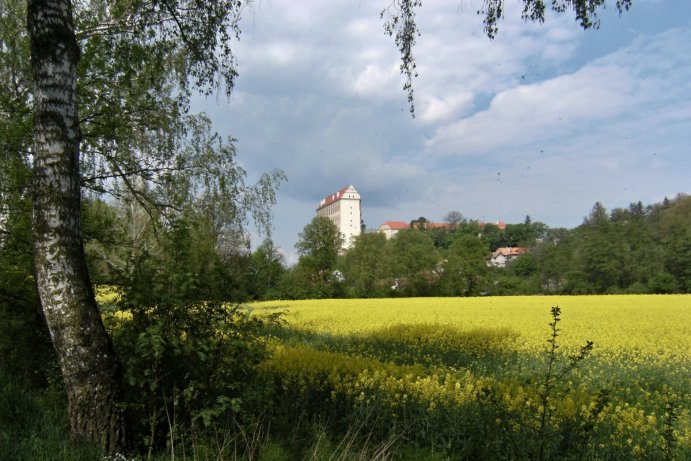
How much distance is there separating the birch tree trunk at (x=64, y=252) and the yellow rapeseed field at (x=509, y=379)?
145 centimetres

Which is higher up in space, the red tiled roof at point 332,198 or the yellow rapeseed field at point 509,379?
the red tiled roof at point 332,198

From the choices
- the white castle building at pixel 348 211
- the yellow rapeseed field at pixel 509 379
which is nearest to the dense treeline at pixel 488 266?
the yellow rapeseed field at pixel 509 379

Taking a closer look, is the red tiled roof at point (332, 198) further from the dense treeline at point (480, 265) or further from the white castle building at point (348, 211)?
the dense treeline at point (480, 265)

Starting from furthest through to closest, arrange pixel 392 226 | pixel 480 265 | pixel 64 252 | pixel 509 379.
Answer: pixel 392 226 → pixel 480 265 → pixel 509 379 → pixel 64 252

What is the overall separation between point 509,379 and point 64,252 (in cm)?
673

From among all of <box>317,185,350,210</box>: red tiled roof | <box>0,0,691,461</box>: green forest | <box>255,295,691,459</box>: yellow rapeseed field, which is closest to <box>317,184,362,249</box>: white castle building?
<box>317,185,350,210</box>: red tiled roof

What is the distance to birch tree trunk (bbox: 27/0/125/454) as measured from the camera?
3.54 metres

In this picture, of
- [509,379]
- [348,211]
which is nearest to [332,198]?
[348,211]

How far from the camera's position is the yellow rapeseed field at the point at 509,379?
16.0ft

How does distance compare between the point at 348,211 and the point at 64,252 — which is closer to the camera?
the point at 64,252

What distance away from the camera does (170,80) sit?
9742 millimetres

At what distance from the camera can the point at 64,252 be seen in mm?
3574

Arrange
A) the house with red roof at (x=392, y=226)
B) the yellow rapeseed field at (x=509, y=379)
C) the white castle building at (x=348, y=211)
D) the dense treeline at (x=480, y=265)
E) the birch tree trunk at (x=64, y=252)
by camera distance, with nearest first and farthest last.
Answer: the birch tree trunk at (x=64, y=252) → the yellow rapeseed field at (x=509, y=379) → the dense treeline at (x=480, y=265) → the white castle building at (x=348, y=211) → the house with red roof at (x=392, y=226)

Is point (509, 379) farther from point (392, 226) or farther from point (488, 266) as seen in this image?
point (392, 226)
